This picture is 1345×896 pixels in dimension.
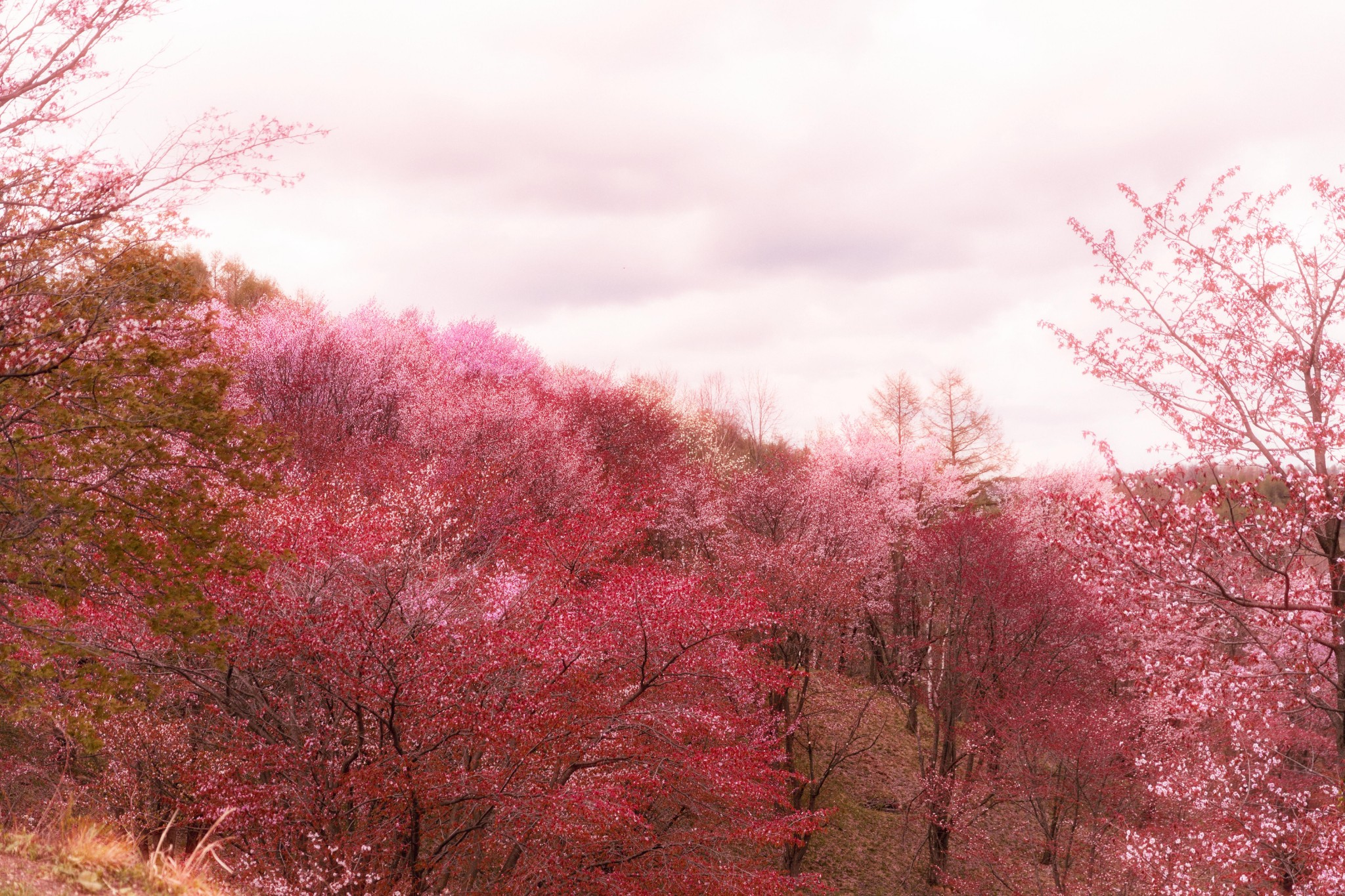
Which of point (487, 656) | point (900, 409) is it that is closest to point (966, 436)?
point (900, 409)

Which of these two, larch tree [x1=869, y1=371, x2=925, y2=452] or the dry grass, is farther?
larch tree [x1=869, y1=371, x2=925, y2=452]

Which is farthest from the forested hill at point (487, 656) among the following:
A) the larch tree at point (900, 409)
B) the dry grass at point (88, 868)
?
the larch tree at point (900, 409)

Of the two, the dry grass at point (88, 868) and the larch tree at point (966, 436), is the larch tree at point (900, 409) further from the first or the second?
the dry grass at point (88, 868)

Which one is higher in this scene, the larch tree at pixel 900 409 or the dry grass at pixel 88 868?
the larch tree at pixel 900 409

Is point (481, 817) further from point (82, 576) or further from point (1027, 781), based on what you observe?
point (1027, 781)

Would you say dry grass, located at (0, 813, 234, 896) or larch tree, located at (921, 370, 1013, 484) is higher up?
larch tree, located at (921, 370, 1013, 484)

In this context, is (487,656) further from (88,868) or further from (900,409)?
(900,409)

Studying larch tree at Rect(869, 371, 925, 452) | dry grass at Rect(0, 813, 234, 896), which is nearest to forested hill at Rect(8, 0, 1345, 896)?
dry grass at Rect(0, 813, 234, 896)

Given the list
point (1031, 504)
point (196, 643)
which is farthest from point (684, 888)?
point (1031, 504)

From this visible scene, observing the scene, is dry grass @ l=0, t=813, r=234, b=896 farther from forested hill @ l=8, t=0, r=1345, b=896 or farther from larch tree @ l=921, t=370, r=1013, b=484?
larch tree @ l=921, t=370, r=1013, b=484

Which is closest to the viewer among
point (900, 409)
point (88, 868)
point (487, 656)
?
point (88, 868)

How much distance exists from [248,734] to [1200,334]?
41.4 feet

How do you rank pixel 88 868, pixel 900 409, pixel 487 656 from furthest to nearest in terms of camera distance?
pixel 900 409 < pixel 487 656 < pixel 88 868

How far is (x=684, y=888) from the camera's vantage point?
459 inches
